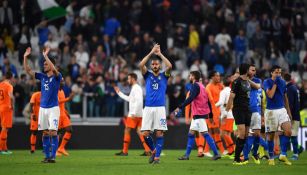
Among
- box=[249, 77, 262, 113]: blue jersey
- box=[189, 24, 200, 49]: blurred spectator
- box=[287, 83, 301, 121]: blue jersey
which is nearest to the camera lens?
box=[249, 77, 262, 113]: blue jersey

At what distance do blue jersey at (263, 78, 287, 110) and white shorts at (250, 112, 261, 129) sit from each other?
366 millimetres

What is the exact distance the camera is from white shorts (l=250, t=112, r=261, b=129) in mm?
21875

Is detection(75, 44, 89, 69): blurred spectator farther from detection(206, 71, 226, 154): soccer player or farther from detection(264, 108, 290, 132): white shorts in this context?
detection(264, 108, 290, 132): white shorts

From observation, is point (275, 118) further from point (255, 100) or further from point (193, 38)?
point (193, 38)

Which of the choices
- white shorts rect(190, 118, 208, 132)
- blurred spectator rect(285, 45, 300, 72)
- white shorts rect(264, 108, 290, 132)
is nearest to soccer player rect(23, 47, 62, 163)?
white shorts rect(190, 118, 208, 132)

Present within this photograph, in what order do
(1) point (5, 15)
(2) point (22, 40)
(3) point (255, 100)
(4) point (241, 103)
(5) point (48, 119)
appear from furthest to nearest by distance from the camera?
1. (2) point (22, 40)
2. (1) point (5, 15)
3. (3) point (255, 100)
4. (5) point (48, 119)
5. (4) point (241, 103)

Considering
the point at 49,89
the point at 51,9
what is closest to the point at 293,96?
the point at 49,89

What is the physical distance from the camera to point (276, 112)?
21.7 m

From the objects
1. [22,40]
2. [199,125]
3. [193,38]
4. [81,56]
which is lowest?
[199,125]

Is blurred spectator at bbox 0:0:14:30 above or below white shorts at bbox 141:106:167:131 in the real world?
above

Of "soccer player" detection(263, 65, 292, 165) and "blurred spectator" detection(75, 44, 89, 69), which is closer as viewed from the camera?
"soccer player" detection(263, 65, 292, 165)

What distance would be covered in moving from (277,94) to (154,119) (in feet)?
10.4

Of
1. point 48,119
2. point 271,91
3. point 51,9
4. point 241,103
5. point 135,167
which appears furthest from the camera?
point 51,9

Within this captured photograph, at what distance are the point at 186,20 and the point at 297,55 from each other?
17.1 feet
